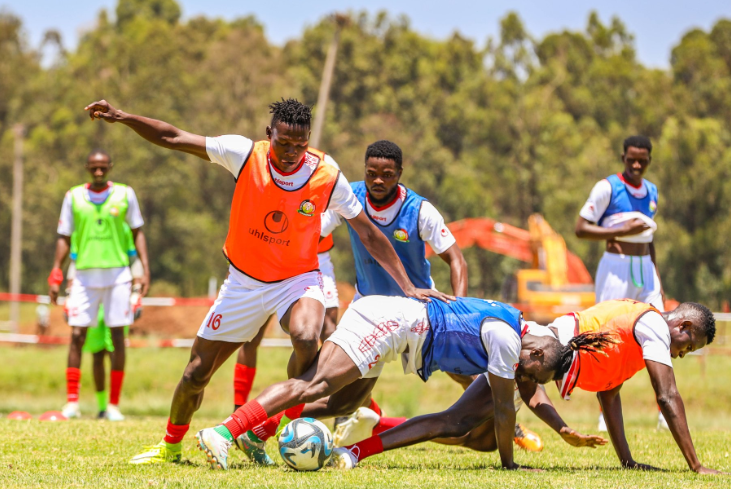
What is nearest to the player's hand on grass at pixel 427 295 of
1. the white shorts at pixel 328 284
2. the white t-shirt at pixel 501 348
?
the white t-shirt at pixel 501 348

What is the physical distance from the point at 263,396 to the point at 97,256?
17.3 feet

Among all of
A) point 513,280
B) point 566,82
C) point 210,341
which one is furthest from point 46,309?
point 566,82

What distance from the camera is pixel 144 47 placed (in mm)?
54750

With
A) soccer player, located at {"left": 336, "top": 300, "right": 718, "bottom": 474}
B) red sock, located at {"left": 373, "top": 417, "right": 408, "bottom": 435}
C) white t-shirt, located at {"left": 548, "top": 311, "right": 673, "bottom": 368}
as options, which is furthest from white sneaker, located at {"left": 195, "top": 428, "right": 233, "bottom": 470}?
white t-shirt, located at {"left": 548, "top": 311, "right": 673, "bottom": 368}

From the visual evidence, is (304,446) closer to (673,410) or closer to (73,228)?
(673,410)

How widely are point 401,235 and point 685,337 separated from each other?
7.59 ft

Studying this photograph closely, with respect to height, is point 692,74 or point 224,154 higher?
point 692,74

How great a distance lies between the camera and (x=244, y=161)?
619 centimetres

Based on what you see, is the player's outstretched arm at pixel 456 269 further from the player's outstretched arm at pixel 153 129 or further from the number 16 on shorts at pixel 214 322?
the player's outstretched arm at pixel 153 129

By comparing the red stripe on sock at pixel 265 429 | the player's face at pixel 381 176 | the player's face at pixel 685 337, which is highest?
the player's face at pixel 381 176

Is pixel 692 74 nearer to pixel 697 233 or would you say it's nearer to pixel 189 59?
pixel 697 233

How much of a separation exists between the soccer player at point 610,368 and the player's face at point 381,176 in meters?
1.71

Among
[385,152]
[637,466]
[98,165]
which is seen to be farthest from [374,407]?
[98,165]

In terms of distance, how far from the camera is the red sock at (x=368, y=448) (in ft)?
20.4
